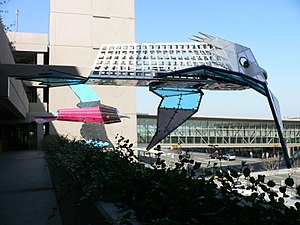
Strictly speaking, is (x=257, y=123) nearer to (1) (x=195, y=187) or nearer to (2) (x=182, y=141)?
(2) (x=182, y=141)

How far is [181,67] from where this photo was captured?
854 inches

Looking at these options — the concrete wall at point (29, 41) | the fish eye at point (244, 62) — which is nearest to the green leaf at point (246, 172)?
the fish eye at point (244, 62)

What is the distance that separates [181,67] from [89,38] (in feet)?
55.7

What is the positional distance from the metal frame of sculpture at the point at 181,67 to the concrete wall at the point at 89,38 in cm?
1123

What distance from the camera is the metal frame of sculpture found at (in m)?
21.0

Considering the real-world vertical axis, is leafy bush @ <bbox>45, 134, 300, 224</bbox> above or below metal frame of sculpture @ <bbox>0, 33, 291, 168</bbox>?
below

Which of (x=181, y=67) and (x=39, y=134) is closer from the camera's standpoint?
(x=181, y=67)

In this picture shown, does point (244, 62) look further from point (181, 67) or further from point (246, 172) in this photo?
point (246, 172)

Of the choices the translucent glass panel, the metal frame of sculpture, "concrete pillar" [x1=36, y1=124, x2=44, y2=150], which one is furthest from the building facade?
the metal frame of sculpture

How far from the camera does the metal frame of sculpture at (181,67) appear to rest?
21.0m

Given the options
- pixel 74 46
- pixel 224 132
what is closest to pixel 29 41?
pixel 74 46

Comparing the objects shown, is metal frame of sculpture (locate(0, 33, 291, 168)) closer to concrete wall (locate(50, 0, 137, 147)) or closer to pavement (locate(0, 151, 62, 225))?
pavement (locate(0, 151, 62, 225))

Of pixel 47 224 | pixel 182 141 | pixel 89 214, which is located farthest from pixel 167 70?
pixel 182 141

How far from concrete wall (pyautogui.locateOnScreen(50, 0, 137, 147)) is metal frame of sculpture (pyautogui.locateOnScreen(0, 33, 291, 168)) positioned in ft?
36.8
